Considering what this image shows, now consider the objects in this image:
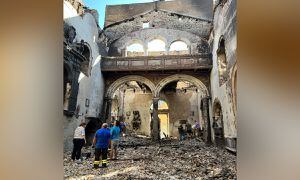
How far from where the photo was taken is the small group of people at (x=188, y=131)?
50.4ft

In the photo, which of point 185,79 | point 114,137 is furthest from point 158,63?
point 114,137

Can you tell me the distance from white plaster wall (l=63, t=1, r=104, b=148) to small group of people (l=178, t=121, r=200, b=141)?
17.3 ft

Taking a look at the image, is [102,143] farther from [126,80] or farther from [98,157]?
[126,80]

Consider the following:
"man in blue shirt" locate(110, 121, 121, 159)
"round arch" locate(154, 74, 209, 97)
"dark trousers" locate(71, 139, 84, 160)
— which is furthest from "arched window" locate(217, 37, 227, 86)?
"dark trousers" locate(71, 139, 84, 160)

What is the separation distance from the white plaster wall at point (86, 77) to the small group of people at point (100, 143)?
191cm

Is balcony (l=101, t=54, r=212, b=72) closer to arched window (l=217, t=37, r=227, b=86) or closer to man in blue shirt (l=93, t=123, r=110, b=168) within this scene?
arched window (l=217, t=37, r=227, b=86)

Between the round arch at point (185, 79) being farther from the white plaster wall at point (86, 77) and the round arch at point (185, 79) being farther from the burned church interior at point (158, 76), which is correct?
the white plaster wall at point (86, 77)

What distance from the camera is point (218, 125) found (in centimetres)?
1114

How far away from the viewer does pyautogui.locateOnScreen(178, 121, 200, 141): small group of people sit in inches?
605
